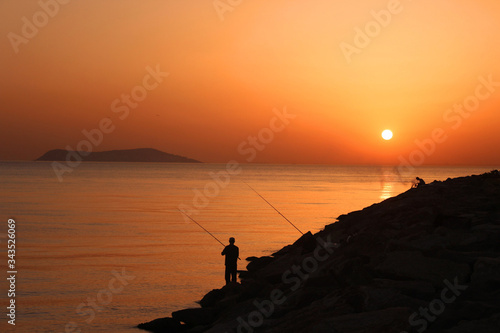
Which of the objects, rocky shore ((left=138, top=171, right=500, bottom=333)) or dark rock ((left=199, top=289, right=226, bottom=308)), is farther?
dark rock ((left=199, top=289, right=226, bottom=308))

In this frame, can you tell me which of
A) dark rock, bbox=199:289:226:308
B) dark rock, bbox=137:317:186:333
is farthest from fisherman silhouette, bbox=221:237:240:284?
dark rock, bbox=137:317:186:333

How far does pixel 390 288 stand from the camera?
9711mm

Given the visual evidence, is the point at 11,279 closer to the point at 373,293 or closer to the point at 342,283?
the point at 342,283

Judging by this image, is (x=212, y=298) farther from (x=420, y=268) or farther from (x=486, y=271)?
(x=486, y=271)

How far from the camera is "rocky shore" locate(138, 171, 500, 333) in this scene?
867cm

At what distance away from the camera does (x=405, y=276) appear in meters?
10.3

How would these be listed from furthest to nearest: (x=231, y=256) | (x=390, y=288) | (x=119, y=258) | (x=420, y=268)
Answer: (x=119, y=258), (x=231, y=256), (x=420, y=268), (x=390, y=288)

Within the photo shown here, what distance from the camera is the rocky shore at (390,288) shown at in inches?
341

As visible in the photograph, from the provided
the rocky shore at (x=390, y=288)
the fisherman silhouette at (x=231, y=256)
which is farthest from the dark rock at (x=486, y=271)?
the fisherman silhouette at (x=231, y=256)

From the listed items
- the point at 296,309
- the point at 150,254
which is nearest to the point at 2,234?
the point at 150,254

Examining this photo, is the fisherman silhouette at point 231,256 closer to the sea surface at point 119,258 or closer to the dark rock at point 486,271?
the sea surface at point 119,258

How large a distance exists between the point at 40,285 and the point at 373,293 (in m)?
12.5

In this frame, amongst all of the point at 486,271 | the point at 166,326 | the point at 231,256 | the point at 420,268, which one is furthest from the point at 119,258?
the point at 486,271

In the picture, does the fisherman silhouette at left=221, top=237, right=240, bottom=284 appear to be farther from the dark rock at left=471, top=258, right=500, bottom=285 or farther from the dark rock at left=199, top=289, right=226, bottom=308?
the dark rock at left=471, top=258, right=500, bottom=285
